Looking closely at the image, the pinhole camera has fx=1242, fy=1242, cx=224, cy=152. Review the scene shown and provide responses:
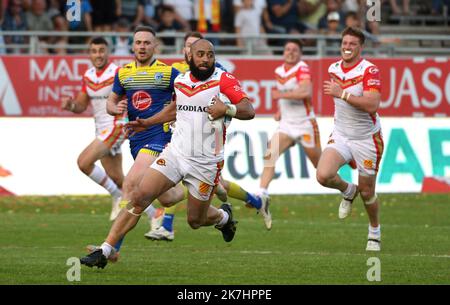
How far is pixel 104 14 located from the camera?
30641mm

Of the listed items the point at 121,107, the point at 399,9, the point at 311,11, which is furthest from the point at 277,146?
the point at 399,9

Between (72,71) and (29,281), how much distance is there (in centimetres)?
1723

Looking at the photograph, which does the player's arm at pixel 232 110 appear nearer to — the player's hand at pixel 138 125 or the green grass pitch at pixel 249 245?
the player's hand at pixel 138 125

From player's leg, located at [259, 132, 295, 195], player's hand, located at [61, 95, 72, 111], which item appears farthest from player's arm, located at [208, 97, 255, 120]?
player's leg, located at [259, 132, 295, 195]

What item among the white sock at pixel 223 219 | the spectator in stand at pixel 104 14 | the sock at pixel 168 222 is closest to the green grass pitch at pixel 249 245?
the sock at pixel 168 222

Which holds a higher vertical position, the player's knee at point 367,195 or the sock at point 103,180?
the player's knee at point 367,195

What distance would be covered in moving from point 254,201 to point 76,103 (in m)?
3.93

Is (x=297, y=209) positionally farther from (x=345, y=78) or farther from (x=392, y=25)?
(x=392, y=25)

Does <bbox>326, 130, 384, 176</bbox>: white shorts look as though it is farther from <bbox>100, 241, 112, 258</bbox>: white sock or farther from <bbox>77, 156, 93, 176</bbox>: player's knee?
<bbox>77, 156, 93, 176</bbox>: player's knee

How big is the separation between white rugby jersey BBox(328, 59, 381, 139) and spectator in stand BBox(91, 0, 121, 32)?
14466 millimetres

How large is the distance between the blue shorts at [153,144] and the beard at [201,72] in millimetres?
2251

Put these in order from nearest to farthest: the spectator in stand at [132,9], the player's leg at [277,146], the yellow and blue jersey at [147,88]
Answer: the yellow and blue jersey at [147,88], the player's leg at [277,146], the spectator in stand at [132,9]

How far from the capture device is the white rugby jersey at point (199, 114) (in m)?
13.5
